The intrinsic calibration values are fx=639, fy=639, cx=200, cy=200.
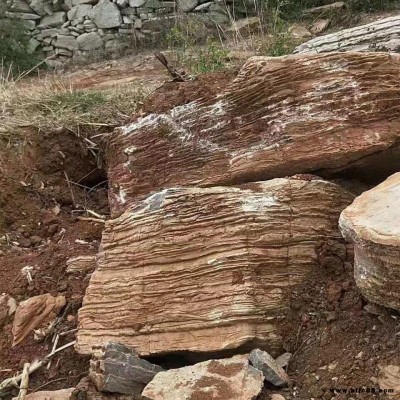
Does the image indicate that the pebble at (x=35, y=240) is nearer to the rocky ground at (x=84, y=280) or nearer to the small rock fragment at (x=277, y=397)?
the rocky ground at (x=84, y=280)

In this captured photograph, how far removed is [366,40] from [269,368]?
3.37 metres

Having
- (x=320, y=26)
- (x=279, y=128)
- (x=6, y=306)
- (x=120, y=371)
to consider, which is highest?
(x=279, y=128)

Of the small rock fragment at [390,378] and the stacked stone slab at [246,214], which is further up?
the stacked stone slab at [246,214]

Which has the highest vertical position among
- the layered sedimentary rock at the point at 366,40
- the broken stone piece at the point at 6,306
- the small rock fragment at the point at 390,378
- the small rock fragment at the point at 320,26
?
the layered sedimentary rock at the point at 366,40

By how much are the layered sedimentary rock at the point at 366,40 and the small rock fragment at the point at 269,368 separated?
117 inches

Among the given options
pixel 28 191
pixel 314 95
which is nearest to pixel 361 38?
pixel 314 95

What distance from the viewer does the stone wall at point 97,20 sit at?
30.8 ft

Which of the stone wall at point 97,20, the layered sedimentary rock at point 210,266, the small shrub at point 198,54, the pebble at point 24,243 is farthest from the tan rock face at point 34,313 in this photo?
the stone wall at point 97,20

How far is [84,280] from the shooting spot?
3543 mm

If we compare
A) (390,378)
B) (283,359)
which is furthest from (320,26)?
(390,378)

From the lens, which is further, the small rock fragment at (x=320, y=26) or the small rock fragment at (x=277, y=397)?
the small rock fragment at (x=320, y=26)

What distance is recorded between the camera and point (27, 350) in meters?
3.20

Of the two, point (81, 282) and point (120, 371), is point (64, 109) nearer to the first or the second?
point (81, 282)

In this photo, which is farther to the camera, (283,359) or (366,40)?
(366,40)
